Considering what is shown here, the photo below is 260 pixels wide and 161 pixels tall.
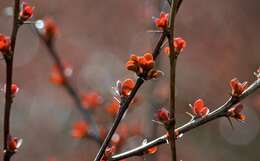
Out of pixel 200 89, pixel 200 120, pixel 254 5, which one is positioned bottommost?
pixel 200 89

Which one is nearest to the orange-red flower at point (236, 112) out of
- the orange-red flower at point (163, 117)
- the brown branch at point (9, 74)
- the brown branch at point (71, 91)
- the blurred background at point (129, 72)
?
the orange-red flower at point (163, 117)

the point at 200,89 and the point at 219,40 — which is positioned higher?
the point at 219,40

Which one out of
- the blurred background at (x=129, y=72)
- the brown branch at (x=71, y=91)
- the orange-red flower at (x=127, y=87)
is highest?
the orange-red flower at (x=127, y=87)

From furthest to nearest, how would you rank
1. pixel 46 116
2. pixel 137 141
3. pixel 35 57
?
pixel 35 57 → pixel 46 116 → pixel 137 141

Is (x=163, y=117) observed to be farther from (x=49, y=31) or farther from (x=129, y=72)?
(x=129, y=72)

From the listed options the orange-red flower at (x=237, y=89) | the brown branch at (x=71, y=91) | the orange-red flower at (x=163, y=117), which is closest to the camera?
the orange-red flower at (x=163, y=117)

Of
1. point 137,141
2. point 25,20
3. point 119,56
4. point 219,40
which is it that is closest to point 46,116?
point 119,56

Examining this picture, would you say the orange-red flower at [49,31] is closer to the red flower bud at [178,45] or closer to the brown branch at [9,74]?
the brown branch at [9,74]

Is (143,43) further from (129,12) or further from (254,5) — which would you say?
(254,5)

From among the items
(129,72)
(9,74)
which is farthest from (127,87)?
(129,72)
